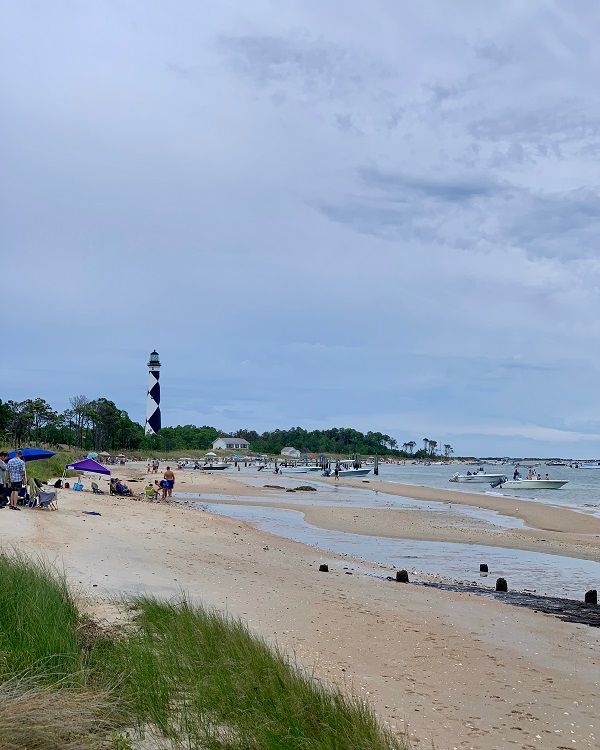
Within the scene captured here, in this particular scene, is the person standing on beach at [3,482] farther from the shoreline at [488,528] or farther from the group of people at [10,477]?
the shoreline at [488,528]

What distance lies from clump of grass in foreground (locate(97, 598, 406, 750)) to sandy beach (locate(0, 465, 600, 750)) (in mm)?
978

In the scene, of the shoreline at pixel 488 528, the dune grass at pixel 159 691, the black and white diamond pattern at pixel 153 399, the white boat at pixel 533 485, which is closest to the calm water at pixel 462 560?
the shoreline at pixel 488 528

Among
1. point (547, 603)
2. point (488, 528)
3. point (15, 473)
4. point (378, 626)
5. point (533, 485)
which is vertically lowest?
point (488, 528)

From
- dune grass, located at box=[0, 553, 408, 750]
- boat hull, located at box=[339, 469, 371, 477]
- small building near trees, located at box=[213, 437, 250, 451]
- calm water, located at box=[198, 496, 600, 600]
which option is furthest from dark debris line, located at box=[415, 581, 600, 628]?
small building near trees, located at box=[213, 437, 250, 451]

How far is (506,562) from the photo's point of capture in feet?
61.0

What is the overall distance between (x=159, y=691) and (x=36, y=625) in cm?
152

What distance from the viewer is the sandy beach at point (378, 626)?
643 centimetres

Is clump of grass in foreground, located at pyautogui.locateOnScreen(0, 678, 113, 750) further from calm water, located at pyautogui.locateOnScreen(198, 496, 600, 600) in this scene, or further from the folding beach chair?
the folding beach chair

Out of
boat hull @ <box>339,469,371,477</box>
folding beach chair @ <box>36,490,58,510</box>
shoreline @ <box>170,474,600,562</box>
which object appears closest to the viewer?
folding beach chair @ <box>36,490,58,510</box>

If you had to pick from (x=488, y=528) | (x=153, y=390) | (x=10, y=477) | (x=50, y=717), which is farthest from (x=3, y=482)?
(x=153, y=390)

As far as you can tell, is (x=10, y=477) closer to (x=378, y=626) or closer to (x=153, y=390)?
(x=378, y=626)

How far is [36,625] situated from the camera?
623cm

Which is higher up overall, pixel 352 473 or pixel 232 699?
pixel 232 699

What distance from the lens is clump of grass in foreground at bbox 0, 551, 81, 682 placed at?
5588 millimetres
